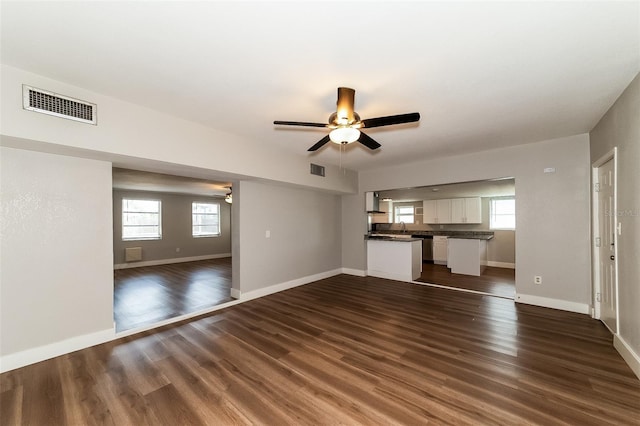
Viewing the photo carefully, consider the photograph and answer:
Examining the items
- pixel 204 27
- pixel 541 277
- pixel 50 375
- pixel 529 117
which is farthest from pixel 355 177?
pixel 50 375

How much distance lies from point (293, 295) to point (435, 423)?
3.19 meters

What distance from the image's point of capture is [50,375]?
7.25 ft

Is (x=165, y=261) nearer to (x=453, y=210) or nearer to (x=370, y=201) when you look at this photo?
(x=370, y=201)

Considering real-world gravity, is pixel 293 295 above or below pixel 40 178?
below

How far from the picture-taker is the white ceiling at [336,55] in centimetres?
150

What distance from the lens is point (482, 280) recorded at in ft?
18.8

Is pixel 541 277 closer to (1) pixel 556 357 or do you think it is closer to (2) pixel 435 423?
(1) pixel 556 357

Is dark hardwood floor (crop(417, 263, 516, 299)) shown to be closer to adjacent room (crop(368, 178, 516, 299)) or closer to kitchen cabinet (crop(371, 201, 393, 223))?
adjacent room (crop(368, 178, 516, 299))

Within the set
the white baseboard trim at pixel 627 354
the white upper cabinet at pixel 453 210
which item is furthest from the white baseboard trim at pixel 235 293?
the white upper cabinet at pixel 453 210

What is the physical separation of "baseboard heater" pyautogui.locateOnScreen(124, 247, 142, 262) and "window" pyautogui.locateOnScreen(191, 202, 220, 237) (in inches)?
68.5

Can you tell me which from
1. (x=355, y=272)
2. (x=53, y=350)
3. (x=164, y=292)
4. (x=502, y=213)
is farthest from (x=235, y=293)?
(x=502, y=213)

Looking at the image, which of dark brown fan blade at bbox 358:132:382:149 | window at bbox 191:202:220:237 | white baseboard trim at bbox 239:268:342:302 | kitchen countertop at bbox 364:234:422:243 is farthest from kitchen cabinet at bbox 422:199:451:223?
window at bbox 191:202:220:237

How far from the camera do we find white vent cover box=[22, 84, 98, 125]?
2135mm

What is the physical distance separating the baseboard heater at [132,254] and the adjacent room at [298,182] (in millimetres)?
3611
